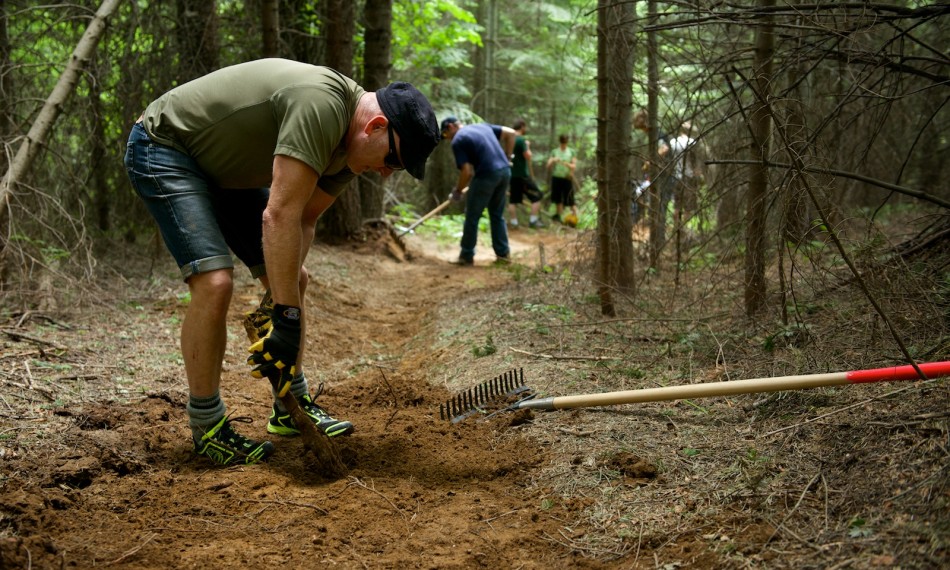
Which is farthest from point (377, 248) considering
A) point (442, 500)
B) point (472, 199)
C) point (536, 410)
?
point (442, 500)

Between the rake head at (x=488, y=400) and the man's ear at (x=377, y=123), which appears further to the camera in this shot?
the rake head at (x=488, y=400)

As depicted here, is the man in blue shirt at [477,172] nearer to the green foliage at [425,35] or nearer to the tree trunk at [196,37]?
the tree trunk at [196,37]

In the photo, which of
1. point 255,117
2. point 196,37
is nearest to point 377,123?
point 255,117

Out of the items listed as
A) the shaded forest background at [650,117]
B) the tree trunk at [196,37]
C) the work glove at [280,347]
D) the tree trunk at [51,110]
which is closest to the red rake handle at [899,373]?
the shaded forest background at [650,117]

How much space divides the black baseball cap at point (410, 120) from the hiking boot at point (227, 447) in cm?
152

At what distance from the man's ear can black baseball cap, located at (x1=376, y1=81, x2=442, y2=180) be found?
0.07 feet

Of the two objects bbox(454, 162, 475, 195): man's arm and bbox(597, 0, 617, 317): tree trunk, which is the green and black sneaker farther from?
bbox(454, 162, 475, 195): man's arm

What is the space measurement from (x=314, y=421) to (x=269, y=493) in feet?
2.18

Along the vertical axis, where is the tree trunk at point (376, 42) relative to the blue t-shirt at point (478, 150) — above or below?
above

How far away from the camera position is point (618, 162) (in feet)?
18.8

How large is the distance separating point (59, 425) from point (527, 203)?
1432 centimetres

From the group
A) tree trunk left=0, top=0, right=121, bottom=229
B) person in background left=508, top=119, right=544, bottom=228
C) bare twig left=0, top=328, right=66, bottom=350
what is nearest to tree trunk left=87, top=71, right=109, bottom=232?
tree trunk left=0, top=0, right=121, bottom=229

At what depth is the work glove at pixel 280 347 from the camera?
9.77ft

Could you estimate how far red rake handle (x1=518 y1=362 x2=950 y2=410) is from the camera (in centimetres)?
290
